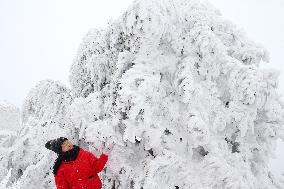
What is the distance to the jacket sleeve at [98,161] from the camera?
395cm

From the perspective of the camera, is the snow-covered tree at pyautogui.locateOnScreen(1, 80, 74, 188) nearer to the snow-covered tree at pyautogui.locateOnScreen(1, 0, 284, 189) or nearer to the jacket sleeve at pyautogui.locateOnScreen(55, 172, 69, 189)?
the snow-covered tree at pyautogui.locateOnScreen(1, 0, 284, 189)

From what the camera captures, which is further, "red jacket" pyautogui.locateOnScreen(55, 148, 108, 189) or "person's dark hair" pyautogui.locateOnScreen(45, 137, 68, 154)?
"red jacket" pyautogui.locateOnScreen(55, 148, 108, 189)

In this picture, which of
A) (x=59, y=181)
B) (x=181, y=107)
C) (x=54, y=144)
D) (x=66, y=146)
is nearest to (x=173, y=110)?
(x=181, y=107)

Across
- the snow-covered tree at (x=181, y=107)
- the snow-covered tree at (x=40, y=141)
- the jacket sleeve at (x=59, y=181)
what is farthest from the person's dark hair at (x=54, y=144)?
the snow-covered tree at (x=40, y=141)

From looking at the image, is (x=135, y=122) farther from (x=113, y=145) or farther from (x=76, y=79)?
(x=76, y=79)

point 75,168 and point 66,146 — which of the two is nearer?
point 66,146

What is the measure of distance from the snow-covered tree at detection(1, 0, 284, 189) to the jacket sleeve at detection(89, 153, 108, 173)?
0.17m

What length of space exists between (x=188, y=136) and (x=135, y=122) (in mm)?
611

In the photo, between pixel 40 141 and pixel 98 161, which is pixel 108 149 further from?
pixel 40 141

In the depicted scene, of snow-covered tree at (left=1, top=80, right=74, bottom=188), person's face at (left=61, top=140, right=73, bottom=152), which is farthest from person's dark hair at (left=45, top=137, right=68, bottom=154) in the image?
snow-covered tree at (left=1, top=80, right=74, bottom=188)

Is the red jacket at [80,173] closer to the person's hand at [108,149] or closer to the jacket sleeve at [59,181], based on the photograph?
the jacket sleeve at [59,181]

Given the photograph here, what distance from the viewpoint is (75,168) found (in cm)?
422

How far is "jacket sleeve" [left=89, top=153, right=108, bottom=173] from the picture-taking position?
3.95m

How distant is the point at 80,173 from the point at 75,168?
80mm
